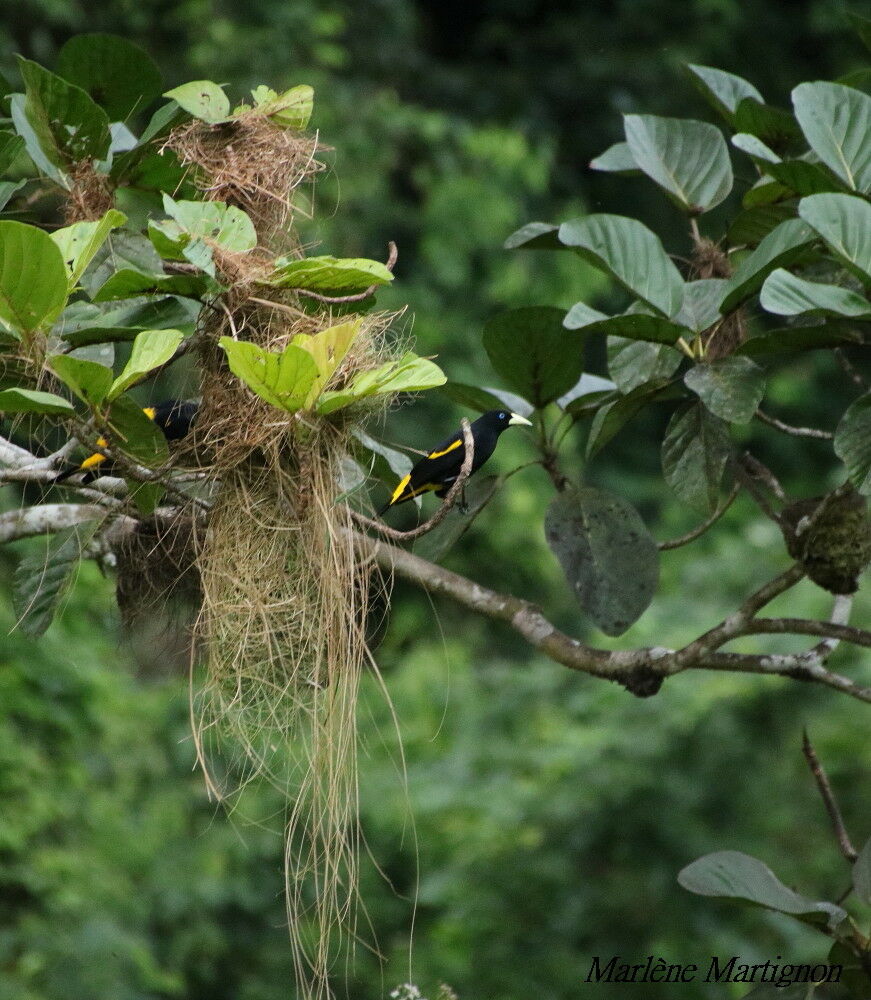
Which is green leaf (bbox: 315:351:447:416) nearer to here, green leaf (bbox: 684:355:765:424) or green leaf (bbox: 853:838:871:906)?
green leaf (bbox: 684:355:765:424)

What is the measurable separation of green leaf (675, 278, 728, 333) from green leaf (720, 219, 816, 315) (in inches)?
2.2

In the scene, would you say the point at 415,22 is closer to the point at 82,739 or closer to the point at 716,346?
the point at 82,739

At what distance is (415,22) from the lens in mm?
8922

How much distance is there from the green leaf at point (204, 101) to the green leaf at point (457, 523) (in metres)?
0.76

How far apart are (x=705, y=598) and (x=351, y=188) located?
9.71 feet

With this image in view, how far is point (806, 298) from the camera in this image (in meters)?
1.86

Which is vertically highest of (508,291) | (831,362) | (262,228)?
(262,228)

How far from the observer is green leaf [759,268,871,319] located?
183 centimetres

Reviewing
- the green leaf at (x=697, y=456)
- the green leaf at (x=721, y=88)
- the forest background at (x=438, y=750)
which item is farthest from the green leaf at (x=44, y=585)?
the green leaf at (x=721, y=88)

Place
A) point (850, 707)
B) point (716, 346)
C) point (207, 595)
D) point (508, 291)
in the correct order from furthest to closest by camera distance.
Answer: point (508, 291) → point (850, 707) → point (716, 346) → point (207, 595)

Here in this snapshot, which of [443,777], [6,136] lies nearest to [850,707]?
[443,777]

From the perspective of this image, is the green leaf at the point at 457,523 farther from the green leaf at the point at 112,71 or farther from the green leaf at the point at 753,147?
the green leaf at the point at 112,71

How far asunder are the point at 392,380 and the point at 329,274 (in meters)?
0.20

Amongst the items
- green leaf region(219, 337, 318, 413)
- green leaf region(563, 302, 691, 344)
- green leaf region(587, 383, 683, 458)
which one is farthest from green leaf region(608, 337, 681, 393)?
green leaf region(219, 337, 318, 413)
